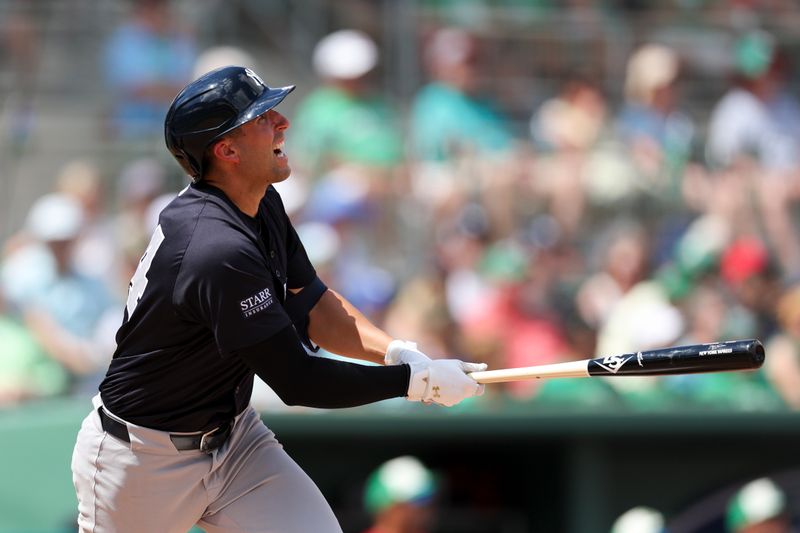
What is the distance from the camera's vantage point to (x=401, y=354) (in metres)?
3.81

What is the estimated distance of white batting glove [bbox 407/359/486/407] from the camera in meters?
3.52

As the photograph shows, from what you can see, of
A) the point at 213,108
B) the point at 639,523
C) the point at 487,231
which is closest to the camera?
the point at 213,108

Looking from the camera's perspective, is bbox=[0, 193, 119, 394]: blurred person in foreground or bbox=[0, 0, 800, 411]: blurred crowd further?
bbox=[0, 0, 800, 411]: blurred crowd

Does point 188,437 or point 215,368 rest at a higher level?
point 215,368

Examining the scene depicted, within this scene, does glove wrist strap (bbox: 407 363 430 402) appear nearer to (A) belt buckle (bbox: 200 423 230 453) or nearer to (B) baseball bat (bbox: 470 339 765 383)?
(B) baseball bat (bbox: 470 339 765 383)

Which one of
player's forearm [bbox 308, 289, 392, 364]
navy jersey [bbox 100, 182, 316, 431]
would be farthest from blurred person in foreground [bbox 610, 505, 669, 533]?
navy jersey [bbox 100, 182, 316, 431]

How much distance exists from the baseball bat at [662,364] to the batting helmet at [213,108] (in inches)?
37.6

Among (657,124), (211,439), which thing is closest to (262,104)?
(211,439)

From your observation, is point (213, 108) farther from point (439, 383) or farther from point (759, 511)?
point (759, 511)

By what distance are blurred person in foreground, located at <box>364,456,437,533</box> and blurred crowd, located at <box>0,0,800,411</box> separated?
2.00 feet

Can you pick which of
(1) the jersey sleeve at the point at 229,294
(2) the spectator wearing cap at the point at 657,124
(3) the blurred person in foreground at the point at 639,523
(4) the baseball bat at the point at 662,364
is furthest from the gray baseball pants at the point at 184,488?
(2) the spectator wearing cap at the point at 657,124

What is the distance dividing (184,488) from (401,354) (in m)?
0.73

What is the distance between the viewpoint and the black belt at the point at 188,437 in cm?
359

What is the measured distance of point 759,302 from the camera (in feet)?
22.6
